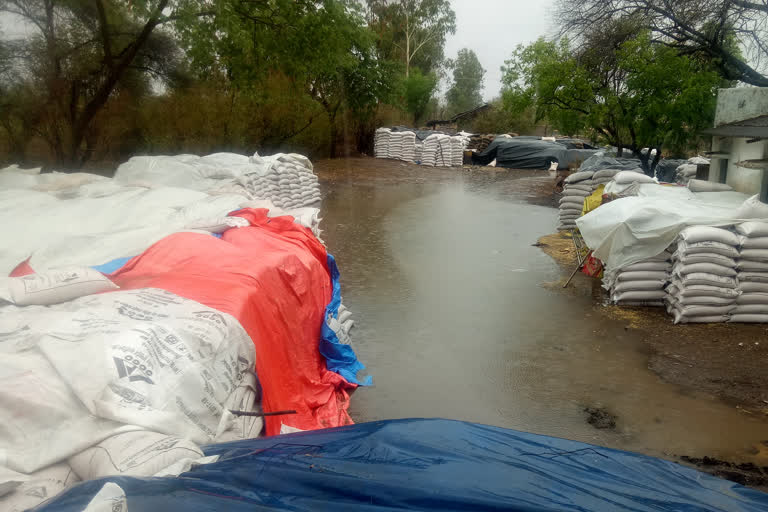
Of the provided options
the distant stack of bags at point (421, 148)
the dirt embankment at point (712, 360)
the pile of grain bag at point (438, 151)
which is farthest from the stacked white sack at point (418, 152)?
the dirt embankment at point (712, 360)

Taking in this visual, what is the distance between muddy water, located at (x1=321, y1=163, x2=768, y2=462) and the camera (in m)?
3.84

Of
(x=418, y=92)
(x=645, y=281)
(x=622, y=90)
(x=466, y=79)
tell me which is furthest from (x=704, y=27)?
(x=466, y=79)

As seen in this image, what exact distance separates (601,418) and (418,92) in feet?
103

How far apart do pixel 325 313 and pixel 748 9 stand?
10.2 metres

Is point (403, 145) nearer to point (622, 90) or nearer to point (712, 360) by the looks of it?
point (622, 90)

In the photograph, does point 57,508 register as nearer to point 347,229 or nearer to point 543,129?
point 347,229

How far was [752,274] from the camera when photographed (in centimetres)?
546

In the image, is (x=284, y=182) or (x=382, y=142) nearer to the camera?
(x=284, y=182)

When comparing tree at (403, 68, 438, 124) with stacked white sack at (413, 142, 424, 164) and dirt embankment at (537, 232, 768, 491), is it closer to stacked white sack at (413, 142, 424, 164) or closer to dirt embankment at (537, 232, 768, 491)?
stacked white sack at (413, 142, 424, 164)

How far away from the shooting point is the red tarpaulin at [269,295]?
3158 millimetres

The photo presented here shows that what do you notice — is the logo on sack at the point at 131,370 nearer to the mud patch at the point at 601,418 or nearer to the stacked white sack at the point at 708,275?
the mud patch at the point at 601,418

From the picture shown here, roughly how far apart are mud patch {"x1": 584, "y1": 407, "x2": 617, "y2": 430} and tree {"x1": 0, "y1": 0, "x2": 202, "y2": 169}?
9.30m

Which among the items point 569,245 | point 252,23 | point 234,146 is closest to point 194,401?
point 569,245

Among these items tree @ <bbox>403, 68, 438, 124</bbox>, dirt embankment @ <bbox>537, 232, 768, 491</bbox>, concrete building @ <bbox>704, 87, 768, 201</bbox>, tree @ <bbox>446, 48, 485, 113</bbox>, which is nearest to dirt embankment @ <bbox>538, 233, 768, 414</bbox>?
dirt embankment @ <bbox>537, 232, 768, 491</bbox>
